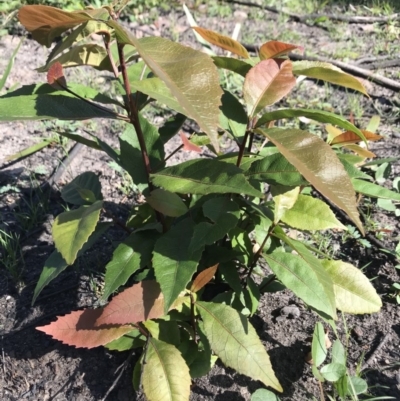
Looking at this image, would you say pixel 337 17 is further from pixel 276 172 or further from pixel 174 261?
pixel 174 261

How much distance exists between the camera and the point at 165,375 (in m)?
1.25

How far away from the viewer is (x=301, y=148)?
38.1 inches

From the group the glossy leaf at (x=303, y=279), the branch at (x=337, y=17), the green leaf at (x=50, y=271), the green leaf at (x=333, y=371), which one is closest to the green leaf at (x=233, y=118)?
the glossy leaf at (x=303, y=279)

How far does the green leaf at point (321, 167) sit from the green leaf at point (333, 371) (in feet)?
2.24

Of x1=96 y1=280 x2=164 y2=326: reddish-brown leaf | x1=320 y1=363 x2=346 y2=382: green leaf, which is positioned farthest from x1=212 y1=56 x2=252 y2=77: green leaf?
x1=320 y1=363 x2=346 y2=382: green leaf

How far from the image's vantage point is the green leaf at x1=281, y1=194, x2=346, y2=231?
4.32ft

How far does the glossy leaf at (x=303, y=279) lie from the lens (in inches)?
48.3

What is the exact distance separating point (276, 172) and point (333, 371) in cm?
64

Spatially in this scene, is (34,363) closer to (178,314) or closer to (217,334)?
(178,314)

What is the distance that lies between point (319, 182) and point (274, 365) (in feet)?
2.97

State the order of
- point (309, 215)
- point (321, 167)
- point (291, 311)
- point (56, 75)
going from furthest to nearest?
point (291, 311)
point (309, 215)
point (56, 75)
point (321, 167)

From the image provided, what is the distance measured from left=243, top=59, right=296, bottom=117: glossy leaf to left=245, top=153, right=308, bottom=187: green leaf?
13 cm

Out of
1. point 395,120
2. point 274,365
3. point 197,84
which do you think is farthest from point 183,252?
point 395,120

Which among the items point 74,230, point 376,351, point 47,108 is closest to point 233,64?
point 47,108
